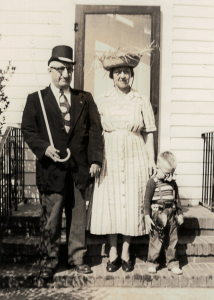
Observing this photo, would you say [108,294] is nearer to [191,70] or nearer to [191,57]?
[191,70]

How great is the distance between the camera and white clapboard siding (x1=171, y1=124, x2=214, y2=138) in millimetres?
4664

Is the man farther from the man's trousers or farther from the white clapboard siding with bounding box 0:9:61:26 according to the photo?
the white clapboard siding with bounding box 0:9:61:26

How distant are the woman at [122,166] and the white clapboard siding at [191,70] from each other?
1525 mm

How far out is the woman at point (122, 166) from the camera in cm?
324

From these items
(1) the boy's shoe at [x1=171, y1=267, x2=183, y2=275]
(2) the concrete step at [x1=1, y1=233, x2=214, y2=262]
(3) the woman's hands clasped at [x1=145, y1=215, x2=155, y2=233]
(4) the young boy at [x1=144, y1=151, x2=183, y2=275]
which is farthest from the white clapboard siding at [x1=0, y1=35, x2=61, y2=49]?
(1) the boy's shoe at [x1=171, y1=267, x2=183, y2=275]

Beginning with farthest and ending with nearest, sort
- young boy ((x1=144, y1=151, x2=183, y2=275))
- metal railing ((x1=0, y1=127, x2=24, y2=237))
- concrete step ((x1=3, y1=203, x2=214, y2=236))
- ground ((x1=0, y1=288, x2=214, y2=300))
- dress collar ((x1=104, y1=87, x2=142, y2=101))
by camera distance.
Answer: concrete step ((x1=3, y1=203, x2=214, y2=236)) < metal railing ((x1=0, y1=127, x2=24, y2=237)) < dress collar ((x1=104, y1=87, x2=142, y2=101)) < young boy ((x1=144, y1=151, x2=183, y2=275)) < ground ((x1=0, y1=288, x2=214, y2=300))

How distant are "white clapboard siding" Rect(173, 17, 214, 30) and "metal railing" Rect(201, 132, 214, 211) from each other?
149 cm

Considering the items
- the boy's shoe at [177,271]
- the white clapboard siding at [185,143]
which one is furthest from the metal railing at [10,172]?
the white clapboard siding at [185,143]

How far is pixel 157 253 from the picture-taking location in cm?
328

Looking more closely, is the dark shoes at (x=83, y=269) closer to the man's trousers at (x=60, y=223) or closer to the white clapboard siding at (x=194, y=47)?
the man's trousers at (x=60, y=223)

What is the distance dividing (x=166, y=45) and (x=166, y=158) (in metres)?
2.11

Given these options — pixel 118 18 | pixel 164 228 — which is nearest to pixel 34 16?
pixel 118 18

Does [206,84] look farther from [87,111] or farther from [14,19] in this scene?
[14,19]

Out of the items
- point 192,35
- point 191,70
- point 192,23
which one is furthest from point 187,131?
point 192,23
